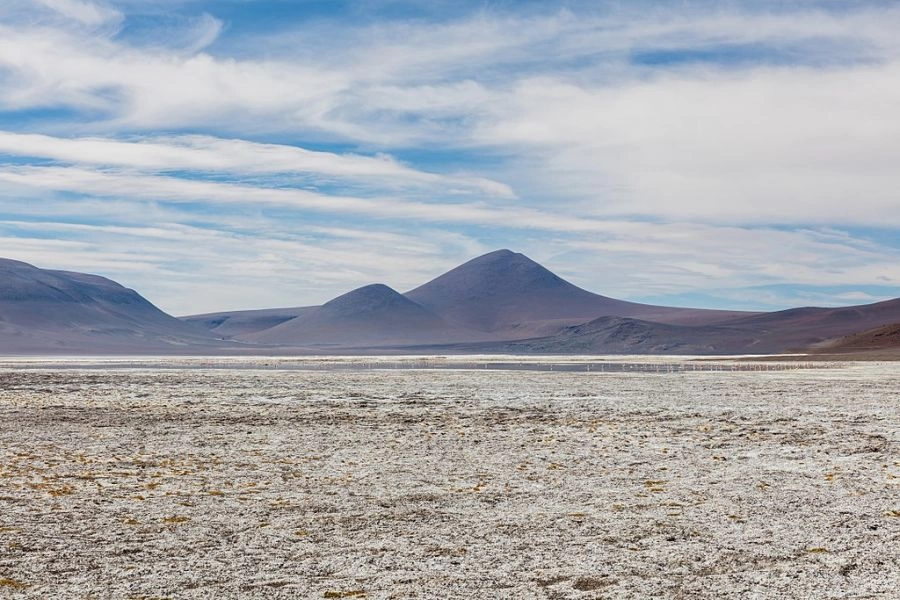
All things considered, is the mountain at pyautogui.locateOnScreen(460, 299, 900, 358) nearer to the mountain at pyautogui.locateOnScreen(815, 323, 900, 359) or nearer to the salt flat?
the mountain at pyautogui.locateOnScreen(815, 323, 900, 359)

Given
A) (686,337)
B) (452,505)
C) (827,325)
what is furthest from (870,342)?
(452,505)

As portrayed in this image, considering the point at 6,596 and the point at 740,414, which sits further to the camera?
the point at 740,414

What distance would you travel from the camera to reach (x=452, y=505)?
36.8 ft

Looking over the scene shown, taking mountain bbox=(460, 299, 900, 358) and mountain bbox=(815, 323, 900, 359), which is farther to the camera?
mountain bbox=(460, 299, 900, 358)

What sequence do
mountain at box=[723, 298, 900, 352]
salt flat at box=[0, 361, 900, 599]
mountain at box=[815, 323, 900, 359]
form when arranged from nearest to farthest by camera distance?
salt flat at box=[0, 361, 900, 599]
mountain at box=[815, 323, 900, 359]
mountain at box=[723, 298, 900, 352]

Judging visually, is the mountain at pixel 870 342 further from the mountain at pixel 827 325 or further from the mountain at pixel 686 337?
the mountain at pixel 827 325

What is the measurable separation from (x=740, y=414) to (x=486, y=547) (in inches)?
595

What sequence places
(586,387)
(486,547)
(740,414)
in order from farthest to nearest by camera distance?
(586,387)
(740,414)
(486,547)

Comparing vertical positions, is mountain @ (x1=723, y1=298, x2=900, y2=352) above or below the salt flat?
above

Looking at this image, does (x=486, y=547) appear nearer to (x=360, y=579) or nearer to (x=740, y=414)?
(x=360, y=579)

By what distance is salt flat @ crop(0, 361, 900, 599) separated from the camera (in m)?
7.95

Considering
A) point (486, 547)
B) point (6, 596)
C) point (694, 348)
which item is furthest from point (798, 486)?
point (694, 348)

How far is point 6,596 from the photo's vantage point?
744 centimetres

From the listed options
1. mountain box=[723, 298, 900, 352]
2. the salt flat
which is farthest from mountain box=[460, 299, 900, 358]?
the salt flat
